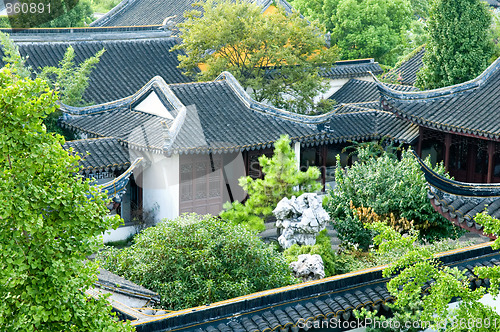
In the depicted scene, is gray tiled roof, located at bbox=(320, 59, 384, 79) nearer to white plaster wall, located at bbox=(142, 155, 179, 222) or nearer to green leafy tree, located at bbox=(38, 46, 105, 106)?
green leafy tree, located at bbox=(38, 46, 105, 106)

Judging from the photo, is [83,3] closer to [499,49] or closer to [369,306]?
[499,49]

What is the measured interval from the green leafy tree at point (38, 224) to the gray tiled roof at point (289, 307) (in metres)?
1.60

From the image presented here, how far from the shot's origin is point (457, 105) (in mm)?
17094

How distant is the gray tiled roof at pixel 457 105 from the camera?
16.3m

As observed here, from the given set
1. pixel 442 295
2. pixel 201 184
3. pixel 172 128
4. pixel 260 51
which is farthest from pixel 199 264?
pixel 260 51

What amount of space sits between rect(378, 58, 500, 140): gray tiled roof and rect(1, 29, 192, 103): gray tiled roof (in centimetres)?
619

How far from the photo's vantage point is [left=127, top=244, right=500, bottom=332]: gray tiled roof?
6761 millimetres

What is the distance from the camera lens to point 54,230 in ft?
16.1

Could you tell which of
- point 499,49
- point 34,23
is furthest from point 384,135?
point 34,23

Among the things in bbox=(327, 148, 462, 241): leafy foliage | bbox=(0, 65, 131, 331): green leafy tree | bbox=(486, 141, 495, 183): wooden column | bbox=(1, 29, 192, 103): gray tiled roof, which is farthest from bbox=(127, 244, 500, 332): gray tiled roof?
bbox=(1, 29, 192, 103): gray tiled roof

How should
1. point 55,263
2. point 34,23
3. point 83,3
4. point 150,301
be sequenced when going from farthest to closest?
point 83,3
point 34,23
point 150,301
point 55,263

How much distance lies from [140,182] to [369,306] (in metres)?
9.02

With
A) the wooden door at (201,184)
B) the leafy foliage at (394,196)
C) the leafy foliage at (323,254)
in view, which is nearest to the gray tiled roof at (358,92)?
the wooden door at (201,184)

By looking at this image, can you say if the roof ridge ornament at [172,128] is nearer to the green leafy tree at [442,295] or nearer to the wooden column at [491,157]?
the wooden column at [491,157]
